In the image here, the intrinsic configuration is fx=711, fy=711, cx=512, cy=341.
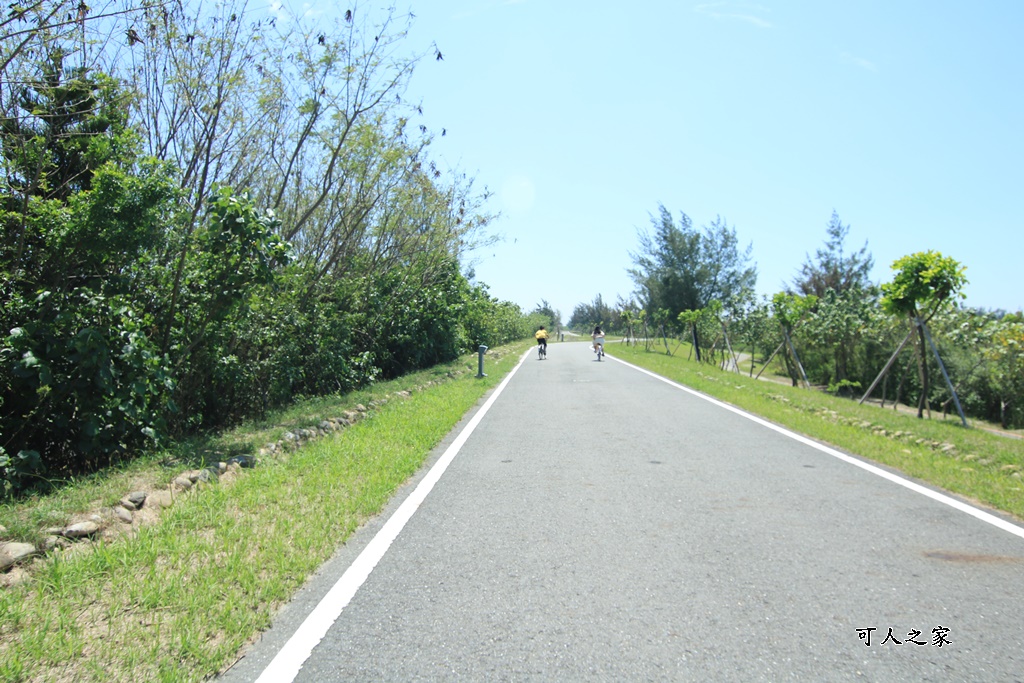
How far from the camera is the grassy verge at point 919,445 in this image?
23.6 feet

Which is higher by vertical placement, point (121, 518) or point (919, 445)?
point (919, 445)

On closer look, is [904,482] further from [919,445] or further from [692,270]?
[692,270]

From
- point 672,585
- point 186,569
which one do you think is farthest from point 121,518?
point 672,585

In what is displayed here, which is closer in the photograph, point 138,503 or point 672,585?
point 672,585

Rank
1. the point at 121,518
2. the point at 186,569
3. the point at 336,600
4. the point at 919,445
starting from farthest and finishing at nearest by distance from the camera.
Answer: the point at 919,445 → the point at 121,518 → the point at 186,569 → the point at 336,600

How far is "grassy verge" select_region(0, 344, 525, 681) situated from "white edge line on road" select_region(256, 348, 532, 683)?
0.77ft

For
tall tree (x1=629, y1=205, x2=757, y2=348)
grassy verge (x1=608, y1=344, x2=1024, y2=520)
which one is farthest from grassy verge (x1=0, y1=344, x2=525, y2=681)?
tall tree (x1=629, y1=205, x2=757, y2=348)

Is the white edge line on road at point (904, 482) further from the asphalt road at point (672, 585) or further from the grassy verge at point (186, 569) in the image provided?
the grassy verge at point (186, 569)

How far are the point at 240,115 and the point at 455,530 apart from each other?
8.38 metres

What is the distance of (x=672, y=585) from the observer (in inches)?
172

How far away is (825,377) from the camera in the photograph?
29391mm

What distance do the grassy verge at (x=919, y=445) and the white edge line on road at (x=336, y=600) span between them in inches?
207

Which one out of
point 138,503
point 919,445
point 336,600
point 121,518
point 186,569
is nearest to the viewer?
point 336,600

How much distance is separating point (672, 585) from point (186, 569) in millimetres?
3069
